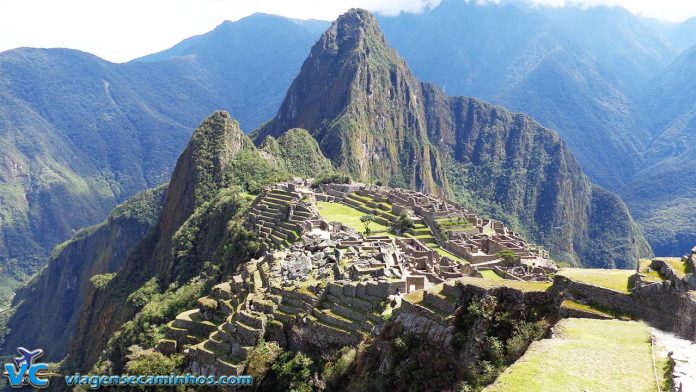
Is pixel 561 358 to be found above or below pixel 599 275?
below

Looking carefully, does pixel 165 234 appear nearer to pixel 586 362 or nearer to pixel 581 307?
pixel 581 307

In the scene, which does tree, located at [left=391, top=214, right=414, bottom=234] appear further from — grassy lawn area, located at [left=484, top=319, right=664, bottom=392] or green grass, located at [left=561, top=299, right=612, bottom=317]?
grassy lawn area, located at [left=484, top=319, right=664, bottom=392]

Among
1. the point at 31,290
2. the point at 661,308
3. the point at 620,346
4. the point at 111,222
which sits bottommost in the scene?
the point at 31,290

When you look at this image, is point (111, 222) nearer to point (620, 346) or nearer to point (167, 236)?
point (167, 236)

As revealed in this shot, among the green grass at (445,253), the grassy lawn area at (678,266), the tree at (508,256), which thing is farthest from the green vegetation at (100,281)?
the grassy lawn area at (678,266)

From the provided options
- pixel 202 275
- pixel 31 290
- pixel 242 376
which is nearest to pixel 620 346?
pixel 242 376

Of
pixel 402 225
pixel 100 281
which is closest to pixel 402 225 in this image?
pixel 402 225
